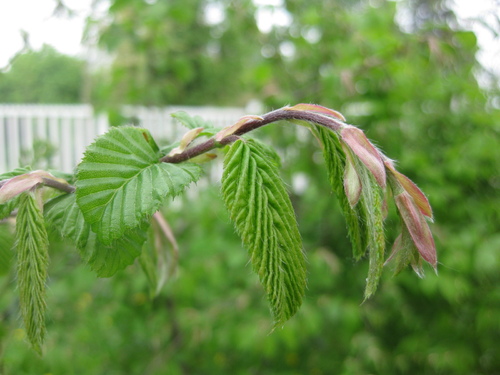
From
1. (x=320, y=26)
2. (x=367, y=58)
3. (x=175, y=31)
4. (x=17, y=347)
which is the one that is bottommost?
(x=17, y=347)

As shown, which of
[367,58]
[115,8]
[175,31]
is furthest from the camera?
[175,31]

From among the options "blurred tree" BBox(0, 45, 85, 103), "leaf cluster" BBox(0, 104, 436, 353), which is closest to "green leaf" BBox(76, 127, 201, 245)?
"leaf cluster" BBox(0, 104, 436, 353)

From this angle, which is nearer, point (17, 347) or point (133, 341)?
point (17, 347)

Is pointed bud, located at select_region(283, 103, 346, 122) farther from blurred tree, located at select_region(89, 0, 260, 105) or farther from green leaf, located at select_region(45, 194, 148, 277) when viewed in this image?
blurred tree, located at select_region(89, 0, 260, 105)

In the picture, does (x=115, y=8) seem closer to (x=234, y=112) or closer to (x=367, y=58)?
(x=367, y=58)

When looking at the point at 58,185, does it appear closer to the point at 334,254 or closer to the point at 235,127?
the point at 235,127

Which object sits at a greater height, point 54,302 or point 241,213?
point 241,213

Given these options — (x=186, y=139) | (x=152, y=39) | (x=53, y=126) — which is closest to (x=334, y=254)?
(x=152, y=39)

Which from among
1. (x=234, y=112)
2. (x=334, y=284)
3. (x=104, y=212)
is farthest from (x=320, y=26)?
(x=234, y=112)
